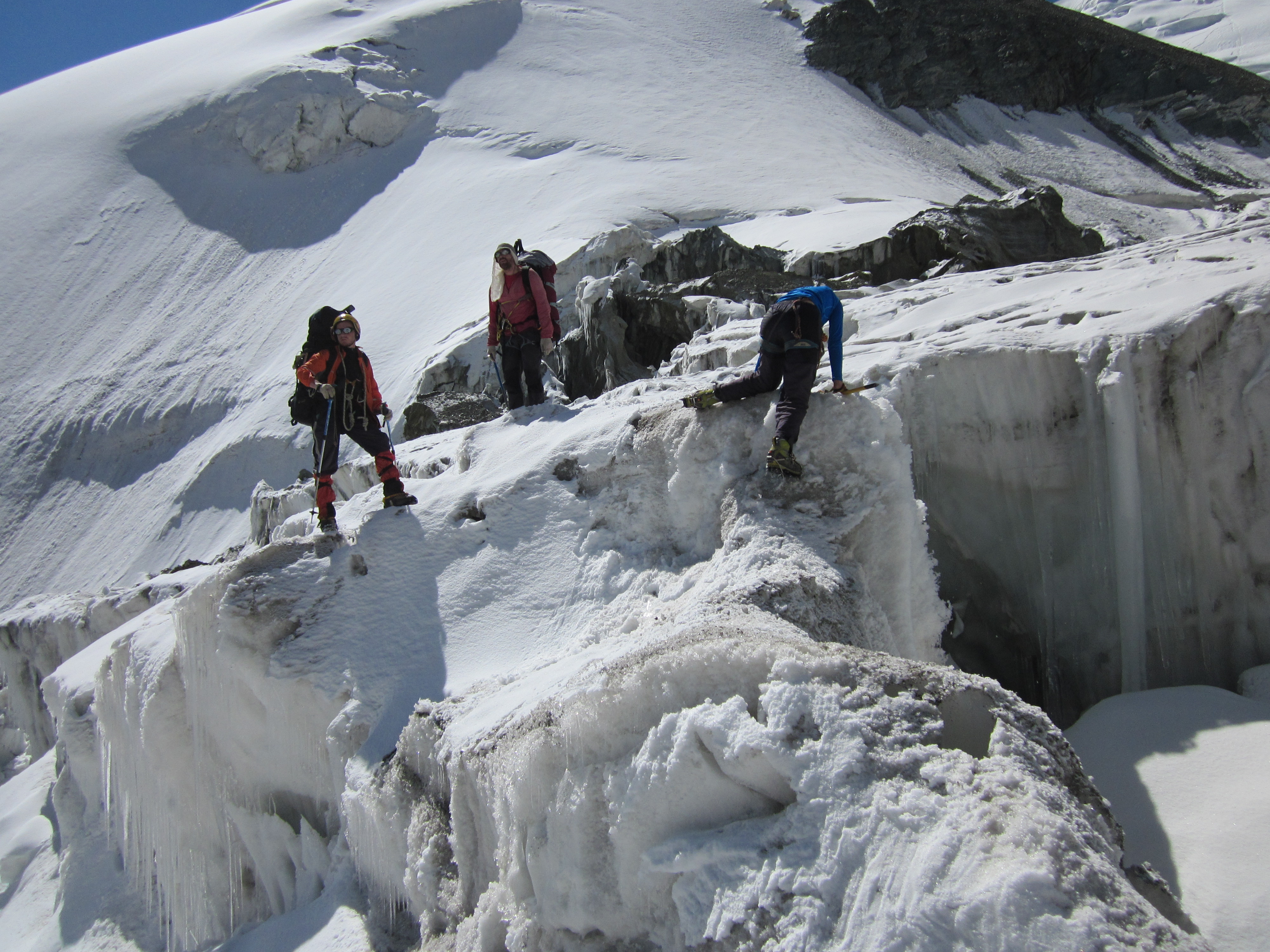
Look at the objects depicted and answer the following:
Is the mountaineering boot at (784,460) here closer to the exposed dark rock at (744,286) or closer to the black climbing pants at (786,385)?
the black climbing pants at (786,385)

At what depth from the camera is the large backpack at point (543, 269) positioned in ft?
19.5

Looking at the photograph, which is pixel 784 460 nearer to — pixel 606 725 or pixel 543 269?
pixel 606 725

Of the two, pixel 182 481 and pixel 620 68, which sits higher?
pixel 620 68

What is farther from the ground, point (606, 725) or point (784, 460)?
point (784, 460)

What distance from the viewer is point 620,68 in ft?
102

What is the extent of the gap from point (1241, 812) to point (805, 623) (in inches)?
58.3

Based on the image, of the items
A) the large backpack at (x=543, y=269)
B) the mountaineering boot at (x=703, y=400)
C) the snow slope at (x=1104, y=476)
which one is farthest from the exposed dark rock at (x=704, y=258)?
the mountaineering boot at (x=703, y=400)

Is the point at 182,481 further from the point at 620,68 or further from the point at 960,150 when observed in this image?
the point at 960,150

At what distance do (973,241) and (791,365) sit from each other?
8.75 meters

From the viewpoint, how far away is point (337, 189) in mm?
26328

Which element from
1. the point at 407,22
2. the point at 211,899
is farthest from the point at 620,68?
the point at 211,899

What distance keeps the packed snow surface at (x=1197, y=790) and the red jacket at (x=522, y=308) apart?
406 cm

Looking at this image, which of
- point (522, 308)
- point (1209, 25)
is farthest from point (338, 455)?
point (1209, 25)

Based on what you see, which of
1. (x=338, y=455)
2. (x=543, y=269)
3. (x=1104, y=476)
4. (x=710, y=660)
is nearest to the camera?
(x=710, y=660)
